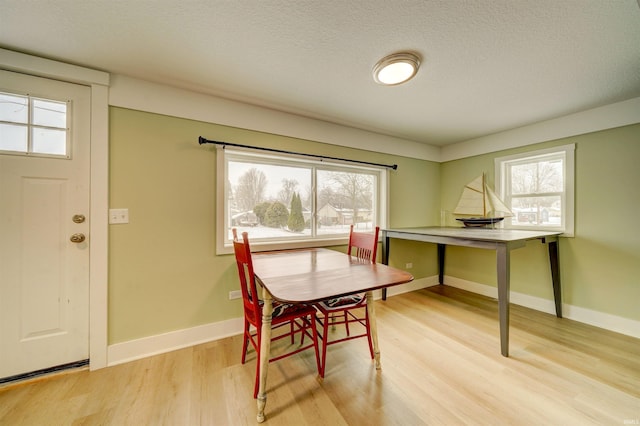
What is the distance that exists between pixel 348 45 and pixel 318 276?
1484 mm

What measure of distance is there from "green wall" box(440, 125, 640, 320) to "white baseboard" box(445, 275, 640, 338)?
0.05m

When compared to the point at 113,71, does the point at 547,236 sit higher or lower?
lower

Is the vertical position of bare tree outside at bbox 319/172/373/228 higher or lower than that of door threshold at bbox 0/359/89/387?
higher

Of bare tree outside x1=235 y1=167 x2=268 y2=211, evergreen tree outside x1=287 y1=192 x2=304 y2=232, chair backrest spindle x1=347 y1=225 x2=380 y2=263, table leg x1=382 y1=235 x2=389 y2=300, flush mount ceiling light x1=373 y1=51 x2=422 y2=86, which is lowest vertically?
table leg x1=382 y1=235 x2=389 y2=300

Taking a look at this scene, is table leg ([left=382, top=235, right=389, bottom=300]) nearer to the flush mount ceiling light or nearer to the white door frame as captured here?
the flush mount ceiling light

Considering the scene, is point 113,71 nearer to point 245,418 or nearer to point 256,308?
point 256,308

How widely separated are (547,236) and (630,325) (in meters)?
Answer: 0.98

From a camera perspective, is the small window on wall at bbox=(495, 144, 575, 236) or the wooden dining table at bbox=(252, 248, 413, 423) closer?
the wooden dining table at bbox=(252, 248, 413, 423)

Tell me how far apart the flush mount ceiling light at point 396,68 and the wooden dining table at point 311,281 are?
1404mm

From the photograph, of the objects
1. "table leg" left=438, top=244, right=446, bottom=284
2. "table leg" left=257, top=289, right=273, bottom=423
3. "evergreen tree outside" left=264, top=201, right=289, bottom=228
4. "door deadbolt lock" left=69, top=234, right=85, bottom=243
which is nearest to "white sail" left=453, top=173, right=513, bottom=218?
"table leg" left=438, top=244, right=446, bottom=284

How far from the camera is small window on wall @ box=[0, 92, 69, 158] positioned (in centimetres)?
149

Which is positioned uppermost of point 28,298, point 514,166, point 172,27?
point 172,27

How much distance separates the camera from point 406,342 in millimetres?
1965

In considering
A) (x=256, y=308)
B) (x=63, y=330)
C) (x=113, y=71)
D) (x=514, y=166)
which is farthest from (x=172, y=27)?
(x=514, y=166)
